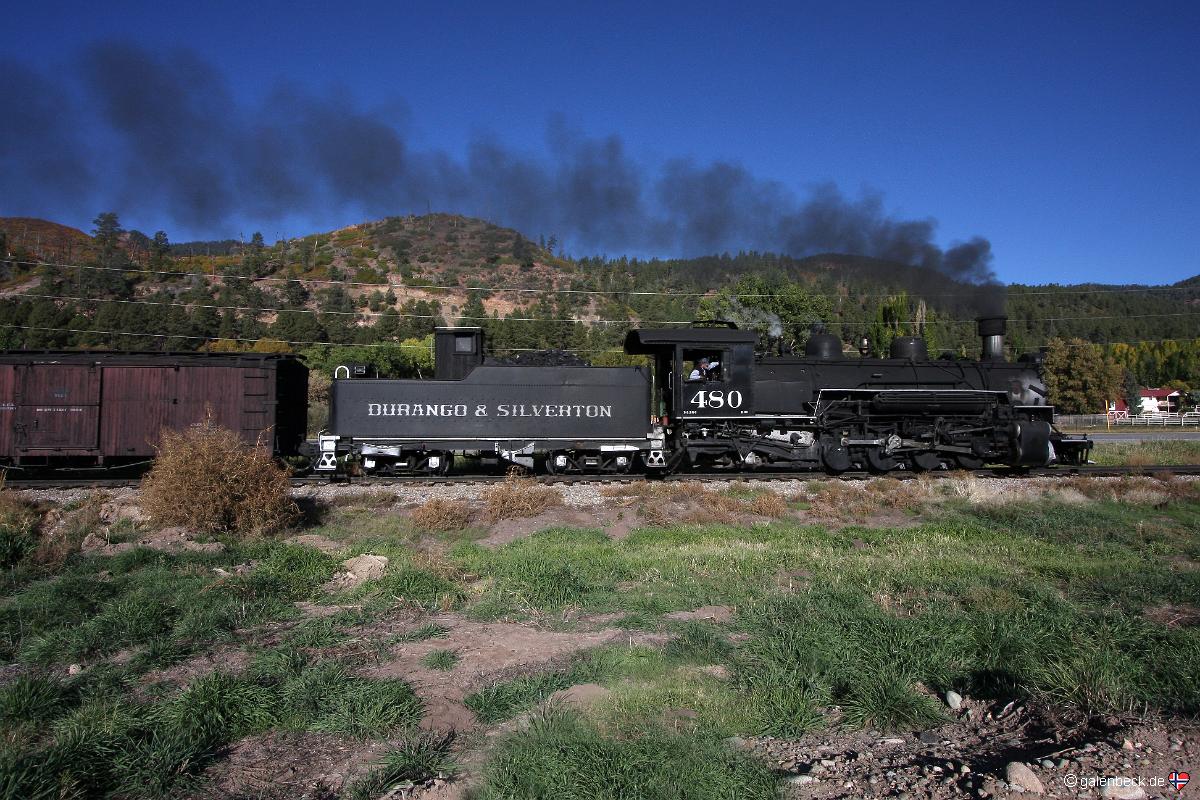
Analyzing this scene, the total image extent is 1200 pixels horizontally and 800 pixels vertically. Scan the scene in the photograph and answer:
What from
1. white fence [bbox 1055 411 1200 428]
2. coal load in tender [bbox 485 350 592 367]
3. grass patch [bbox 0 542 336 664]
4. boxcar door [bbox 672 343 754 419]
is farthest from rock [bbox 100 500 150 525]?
white fence [bbox 1055 411 1200 428]

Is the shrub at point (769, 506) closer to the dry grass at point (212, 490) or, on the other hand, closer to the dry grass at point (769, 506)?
the dry grass at point (769, 506)

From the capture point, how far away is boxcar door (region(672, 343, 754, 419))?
1736 cm

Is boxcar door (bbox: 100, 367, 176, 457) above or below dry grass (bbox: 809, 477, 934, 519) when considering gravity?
above

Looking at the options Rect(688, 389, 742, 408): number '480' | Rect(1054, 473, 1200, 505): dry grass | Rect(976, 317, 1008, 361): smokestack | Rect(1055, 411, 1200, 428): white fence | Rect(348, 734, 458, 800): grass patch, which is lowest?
Rect(348, 734, 458, 800): grass patch

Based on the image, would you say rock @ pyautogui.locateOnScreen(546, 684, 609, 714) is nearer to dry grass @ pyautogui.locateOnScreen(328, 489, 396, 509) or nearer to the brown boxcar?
dry grass @ pyautogui.locateOnScreen(328, 489, 396, 509)

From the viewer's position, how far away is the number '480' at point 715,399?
17359 mm

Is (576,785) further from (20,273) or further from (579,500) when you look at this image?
(20,273)

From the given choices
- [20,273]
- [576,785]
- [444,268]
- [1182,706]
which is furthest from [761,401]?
[444,268]

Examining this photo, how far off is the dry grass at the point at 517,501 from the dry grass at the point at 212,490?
3.48 metres

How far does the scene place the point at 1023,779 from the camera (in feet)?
11.5

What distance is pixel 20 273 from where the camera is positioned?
68.4 m

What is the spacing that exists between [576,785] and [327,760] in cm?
162

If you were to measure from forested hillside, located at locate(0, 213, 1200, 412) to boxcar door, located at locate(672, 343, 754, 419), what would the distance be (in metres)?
3.22

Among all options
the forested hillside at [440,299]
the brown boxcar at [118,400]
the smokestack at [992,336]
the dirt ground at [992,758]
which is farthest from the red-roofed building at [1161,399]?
the dirt ground at [992,758]
